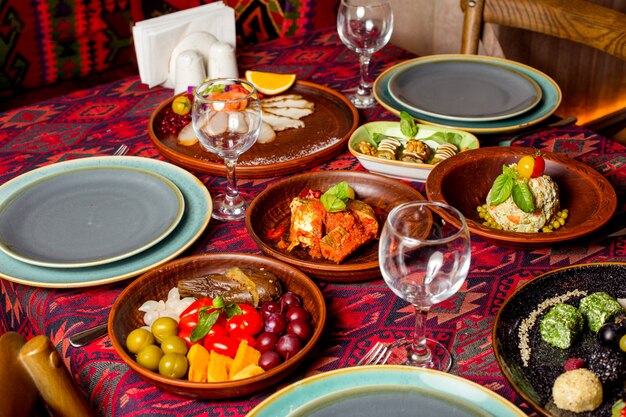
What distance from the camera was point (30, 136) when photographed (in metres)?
1.90

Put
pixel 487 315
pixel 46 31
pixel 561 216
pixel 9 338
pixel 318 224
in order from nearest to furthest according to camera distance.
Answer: pixel 9 338
pixel 487 315
pixel 318 224
pixel 561 216
pixel 46 31

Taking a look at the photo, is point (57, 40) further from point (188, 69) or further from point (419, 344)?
point (419, 344)

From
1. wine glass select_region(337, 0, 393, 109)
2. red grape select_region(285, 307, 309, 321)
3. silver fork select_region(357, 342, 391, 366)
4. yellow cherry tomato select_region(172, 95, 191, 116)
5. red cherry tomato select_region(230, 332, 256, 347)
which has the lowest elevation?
silver fork select_region(357, 342, 391, 366)

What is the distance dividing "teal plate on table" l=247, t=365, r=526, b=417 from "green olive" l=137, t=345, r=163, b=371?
0.20m

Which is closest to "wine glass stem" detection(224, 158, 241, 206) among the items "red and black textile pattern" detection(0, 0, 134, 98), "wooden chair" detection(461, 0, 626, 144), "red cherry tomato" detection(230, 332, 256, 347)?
"red cherry tomato" detection(230, 332, 256, 347)

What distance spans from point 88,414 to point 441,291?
51 centimetres

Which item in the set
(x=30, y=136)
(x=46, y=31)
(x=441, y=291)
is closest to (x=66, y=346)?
(x=441, y=291)

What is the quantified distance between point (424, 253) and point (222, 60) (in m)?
Result: 1.26

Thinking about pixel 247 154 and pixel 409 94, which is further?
pixel 409 94

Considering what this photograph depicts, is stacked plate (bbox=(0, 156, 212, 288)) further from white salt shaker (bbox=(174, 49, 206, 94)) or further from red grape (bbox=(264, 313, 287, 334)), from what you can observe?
white salt shaker (bbox=(174, 49, 206, 94))

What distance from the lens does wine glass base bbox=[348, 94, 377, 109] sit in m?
1.98

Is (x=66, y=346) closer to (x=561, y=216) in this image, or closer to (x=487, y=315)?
(x=487, y=315)

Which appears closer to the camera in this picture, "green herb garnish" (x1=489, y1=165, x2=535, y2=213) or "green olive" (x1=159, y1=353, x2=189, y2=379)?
"green olive" (x1=159, y1=353, x2=189, y2=379)

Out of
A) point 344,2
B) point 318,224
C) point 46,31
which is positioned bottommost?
Result: point 46,31
